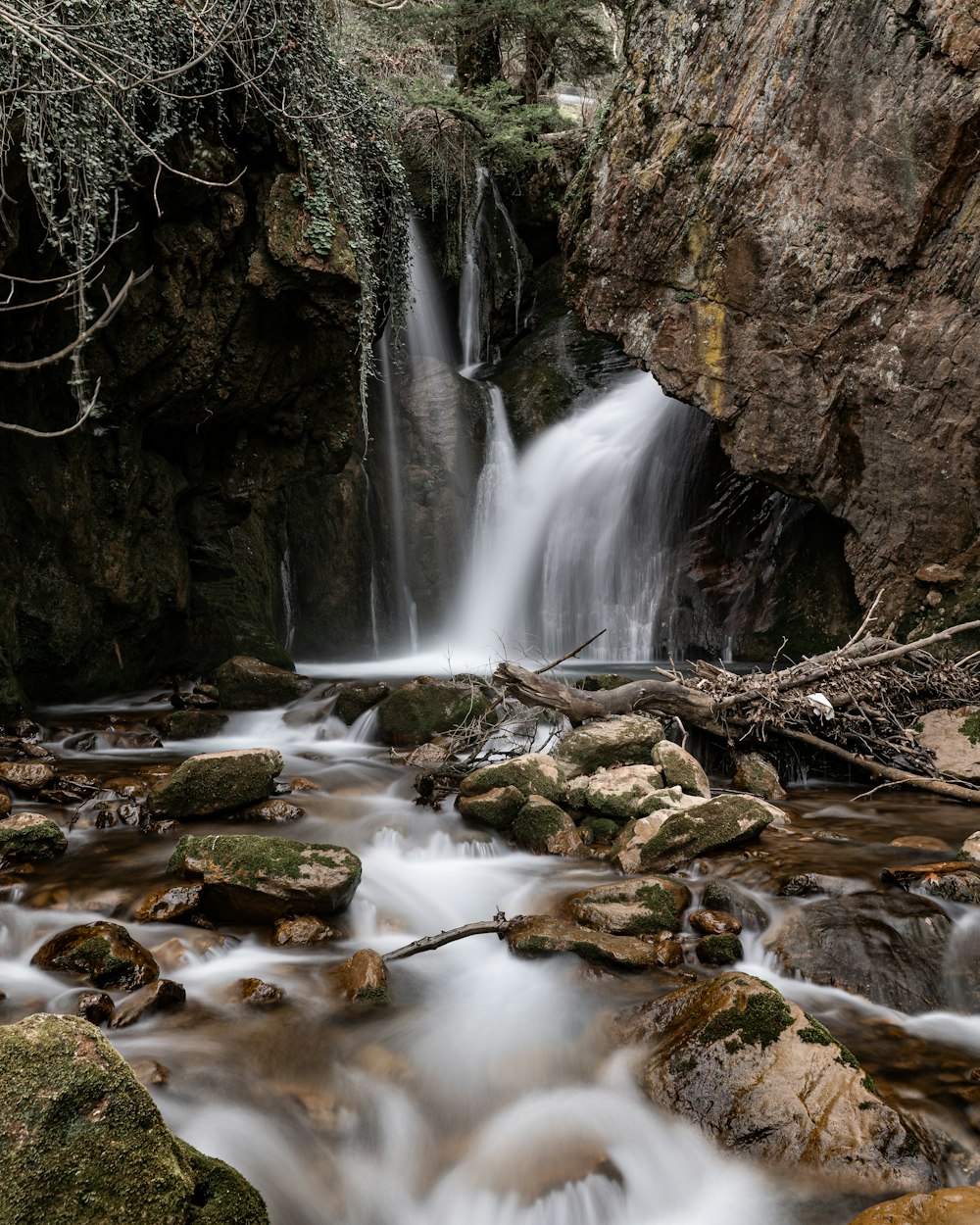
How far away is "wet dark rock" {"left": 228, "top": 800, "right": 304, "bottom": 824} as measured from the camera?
5.77 meters

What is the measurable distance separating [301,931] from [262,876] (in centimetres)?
34

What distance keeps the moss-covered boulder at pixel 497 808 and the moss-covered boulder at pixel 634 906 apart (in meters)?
1.13

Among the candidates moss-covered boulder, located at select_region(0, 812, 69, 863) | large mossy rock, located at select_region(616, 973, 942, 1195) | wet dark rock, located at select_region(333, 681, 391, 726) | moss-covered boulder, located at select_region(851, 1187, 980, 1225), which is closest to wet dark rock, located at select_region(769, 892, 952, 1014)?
large mossy rock, located at select_region(616, 973, 942, 1195)

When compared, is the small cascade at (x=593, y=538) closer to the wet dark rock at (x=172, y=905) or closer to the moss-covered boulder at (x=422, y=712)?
the moss-covered boulder at (x=422, y=712)

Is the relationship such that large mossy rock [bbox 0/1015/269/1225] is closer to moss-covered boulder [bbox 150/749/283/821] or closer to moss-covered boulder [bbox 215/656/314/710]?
moss-covered boulder [bbox 150/749/283/821]

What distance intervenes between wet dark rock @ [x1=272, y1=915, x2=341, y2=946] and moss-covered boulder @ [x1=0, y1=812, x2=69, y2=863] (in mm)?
1589

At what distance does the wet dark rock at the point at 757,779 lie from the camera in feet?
21.3

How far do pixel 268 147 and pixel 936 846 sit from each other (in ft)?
27.1

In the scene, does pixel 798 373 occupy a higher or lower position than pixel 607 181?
lower

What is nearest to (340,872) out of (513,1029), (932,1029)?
(513,1029)

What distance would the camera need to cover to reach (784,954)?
4.09 m

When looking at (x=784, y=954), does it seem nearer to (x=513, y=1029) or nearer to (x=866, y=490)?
(x=513, y=1029)

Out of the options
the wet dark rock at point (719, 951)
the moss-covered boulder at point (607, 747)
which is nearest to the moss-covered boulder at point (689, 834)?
the wet dark rock at point (719, 951)

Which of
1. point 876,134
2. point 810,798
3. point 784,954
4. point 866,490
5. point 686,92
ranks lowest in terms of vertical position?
point 810,798
